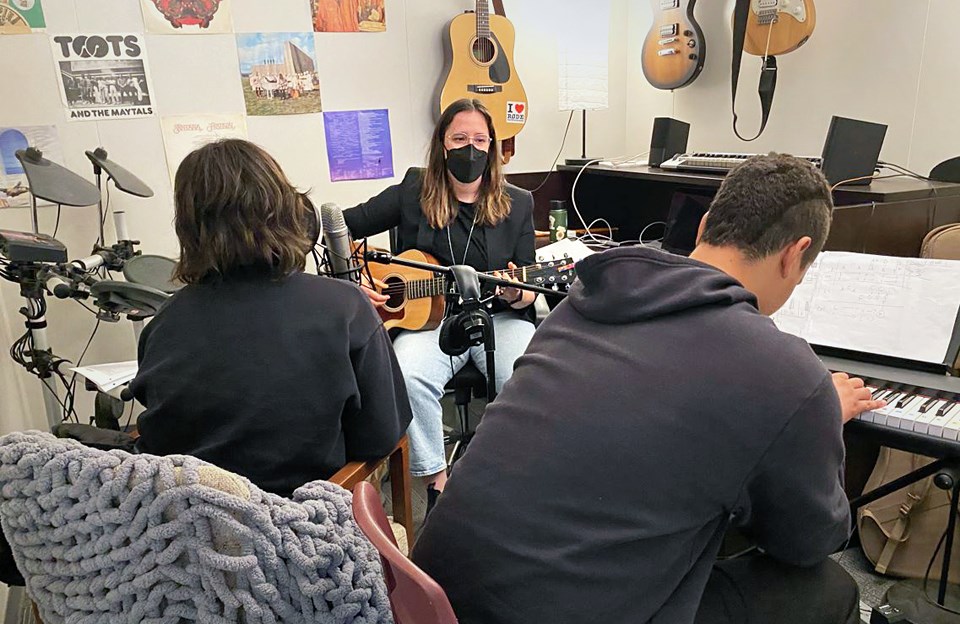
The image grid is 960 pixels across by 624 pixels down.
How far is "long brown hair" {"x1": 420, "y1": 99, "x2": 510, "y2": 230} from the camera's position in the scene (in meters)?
2.23

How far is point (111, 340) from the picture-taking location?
8.26ft

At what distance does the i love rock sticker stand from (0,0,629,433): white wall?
0.15m

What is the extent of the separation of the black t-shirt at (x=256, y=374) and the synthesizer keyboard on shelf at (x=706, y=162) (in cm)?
148

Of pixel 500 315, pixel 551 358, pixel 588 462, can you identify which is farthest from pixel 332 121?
pixel 588 462

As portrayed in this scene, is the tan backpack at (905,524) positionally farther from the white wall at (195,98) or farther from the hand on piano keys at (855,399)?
the white wall at (195,98)

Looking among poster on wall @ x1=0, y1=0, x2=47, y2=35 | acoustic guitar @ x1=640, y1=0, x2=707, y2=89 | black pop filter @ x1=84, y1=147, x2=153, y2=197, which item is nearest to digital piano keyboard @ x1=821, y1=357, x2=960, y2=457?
acoustic guitar @ x1=640, y1=0, x2=707, y2=89

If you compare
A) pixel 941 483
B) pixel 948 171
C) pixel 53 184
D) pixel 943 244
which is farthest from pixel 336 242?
pixel 948 171

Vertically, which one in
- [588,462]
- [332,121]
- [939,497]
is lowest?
[939,497]

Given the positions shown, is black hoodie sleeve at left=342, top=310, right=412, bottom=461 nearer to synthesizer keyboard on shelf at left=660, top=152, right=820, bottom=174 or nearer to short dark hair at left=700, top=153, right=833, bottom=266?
short dark hair at left=700, top=153, right=833, bottom=266

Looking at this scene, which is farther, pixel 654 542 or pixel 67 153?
pixel 67 153

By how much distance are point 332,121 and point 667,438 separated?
224 cm

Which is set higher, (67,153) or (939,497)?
(67,153)

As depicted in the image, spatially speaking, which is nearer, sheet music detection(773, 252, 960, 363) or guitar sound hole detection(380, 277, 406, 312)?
sheet music detection(773, 252, 960, 363)

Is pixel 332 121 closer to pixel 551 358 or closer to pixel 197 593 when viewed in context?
pixel 551 358
